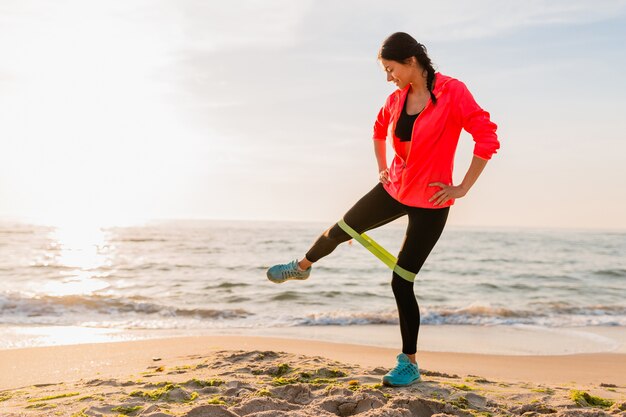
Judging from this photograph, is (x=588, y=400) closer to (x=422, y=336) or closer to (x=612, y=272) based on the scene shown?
(x=422, y=336)

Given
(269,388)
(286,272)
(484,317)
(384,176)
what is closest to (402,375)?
(269,388)

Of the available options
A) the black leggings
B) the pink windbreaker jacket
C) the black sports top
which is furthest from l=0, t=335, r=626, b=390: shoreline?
the black sports top

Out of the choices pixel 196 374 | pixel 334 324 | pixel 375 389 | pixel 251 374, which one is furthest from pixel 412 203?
pixel 334 324

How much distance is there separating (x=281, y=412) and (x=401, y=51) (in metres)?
2.22

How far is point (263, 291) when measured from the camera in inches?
479

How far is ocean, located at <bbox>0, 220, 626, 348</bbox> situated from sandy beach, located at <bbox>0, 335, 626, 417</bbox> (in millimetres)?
2121

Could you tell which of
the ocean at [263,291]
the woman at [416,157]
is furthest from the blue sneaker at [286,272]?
the ocean at [263,291]

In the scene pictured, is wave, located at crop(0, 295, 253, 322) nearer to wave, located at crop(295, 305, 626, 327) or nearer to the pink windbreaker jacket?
wave, located at crop(295, 305, 626, 327)

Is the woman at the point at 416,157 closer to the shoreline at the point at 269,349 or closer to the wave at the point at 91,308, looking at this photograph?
the shoreline at the point at 269,349

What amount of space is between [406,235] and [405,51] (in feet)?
3.75

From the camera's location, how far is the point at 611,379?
538 centimetres

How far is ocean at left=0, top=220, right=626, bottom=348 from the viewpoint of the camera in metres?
9.16

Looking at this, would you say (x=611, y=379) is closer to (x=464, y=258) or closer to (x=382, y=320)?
(x=382, y=320)

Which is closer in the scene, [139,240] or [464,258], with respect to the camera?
[464,258]
